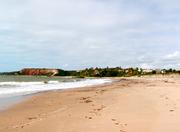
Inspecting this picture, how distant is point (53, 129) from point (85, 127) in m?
0.75

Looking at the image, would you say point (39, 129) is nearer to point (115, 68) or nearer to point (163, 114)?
point (163, 114)

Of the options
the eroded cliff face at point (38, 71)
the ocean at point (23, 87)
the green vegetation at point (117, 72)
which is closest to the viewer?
the ocean at point (23, 87)

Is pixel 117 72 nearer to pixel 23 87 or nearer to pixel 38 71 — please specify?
pixel 38 71

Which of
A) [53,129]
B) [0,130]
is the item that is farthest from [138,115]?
[0,130]

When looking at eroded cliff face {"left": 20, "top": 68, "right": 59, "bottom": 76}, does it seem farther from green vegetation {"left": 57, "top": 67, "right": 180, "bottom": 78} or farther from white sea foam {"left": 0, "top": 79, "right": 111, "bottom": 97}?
white sea foam {"left": 0, "top": 79, "right": 111, "bottom": 97}

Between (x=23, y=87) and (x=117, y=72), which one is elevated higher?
(x=117, y=72)

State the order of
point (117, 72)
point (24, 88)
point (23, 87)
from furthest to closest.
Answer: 1. point (117, 72)
2. point (23, 87)
3. point (24, 88)

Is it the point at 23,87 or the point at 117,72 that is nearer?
the point at 23,87

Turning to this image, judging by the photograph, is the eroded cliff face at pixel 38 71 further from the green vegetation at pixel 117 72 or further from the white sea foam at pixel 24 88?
the white sea foam at pixel 24 88

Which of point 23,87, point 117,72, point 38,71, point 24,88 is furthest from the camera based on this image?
point 38,71

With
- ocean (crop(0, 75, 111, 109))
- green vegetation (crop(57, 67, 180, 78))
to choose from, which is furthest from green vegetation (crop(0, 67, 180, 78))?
ocean (crop(0, 75, 111, 109))

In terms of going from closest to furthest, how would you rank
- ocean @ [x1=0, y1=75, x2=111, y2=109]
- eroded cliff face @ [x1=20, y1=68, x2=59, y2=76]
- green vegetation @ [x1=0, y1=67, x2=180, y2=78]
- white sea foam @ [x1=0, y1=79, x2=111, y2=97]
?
ocean @ [x1=0, y1=75, x2=111, y2=109] → white sea foam @ [x1=0, y1=79, x2=111, y2=97] → green vegetation @ [x1=0, y1=67, x2=180, y2=78] → eroded cliff face @ [x1=20, y1=68, x2=59, y2=76]

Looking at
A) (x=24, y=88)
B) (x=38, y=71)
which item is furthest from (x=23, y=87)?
(x=38, y=71)

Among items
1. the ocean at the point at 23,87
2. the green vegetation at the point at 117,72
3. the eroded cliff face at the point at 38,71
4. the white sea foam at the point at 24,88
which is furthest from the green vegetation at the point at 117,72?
the white sea foam at the point at 24,88
